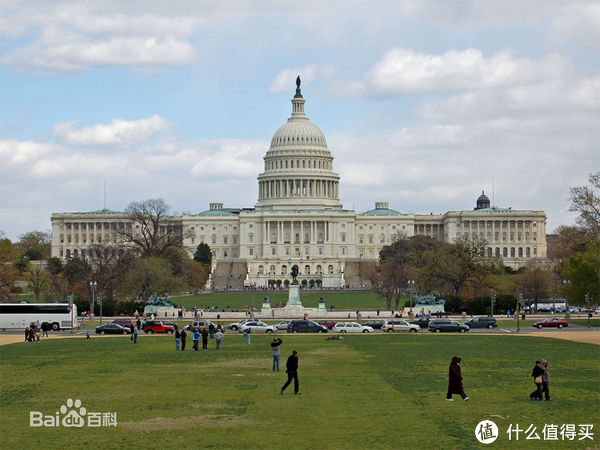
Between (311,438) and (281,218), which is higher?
(281,218)

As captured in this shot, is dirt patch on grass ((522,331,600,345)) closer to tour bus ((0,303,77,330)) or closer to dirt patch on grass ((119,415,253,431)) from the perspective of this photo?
dirt patch on grass ((119,415,253,431))

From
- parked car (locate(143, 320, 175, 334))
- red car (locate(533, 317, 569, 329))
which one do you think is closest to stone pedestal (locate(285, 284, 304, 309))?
parked car (locate(143, 320, 175, 334))

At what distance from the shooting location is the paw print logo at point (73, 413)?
24.2 metres

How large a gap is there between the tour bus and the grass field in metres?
29.2

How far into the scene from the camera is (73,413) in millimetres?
25516

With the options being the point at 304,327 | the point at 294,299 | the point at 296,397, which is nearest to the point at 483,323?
the point at 304,327

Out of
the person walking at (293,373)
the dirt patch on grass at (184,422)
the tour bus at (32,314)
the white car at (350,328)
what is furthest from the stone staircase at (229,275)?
the dirt patch on grass at (184,422)

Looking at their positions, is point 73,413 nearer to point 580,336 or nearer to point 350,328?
point 580,336

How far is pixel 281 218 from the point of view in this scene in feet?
636

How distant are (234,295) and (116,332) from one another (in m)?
65.6

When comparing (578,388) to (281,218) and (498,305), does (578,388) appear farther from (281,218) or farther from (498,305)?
(281,218)

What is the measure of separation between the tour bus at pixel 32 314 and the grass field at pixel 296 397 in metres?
29.2

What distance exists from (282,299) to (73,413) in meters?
92.5

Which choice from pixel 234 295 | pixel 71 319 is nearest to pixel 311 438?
pixel 71 319
